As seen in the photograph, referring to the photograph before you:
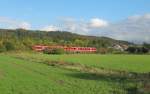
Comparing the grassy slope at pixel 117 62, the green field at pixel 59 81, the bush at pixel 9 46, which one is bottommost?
the grassy slope at pixel 117 62

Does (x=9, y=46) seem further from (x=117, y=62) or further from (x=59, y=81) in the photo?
(x=59, y=81)

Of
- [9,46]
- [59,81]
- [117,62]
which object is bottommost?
[117,62]

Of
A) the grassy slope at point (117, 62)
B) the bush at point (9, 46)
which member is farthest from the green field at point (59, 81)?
the bush at point (9, 46)

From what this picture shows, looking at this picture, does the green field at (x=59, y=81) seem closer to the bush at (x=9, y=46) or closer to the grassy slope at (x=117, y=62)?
the grassy slope at (x=117, y=62)

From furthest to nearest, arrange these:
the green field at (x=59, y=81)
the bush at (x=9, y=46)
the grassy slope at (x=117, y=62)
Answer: the bush at (x=9, y=46), the grassy slope at (x=117, y=62), the green field at (x=59, y=81)

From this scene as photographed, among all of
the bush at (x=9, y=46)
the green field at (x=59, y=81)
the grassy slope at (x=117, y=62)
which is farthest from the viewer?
the bush at (x=9, y=46)

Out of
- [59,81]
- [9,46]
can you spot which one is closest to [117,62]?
[59,81]

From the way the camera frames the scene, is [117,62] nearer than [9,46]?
Yes

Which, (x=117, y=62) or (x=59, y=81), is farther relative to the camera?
(x=117, y=62)

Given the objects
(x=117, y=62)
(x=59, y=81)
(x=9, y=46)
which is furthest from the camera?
(x=9, y=46)

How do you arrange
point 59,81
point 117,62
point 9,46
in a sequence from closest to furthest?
point 59,81
point 117,62
point 9,46

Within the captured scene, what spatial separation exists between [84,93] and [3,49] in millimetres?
119202

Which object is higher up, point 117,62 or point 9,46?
point 9,46

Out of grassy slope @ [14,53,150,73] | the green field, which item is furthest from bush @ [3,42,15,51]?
the green field
